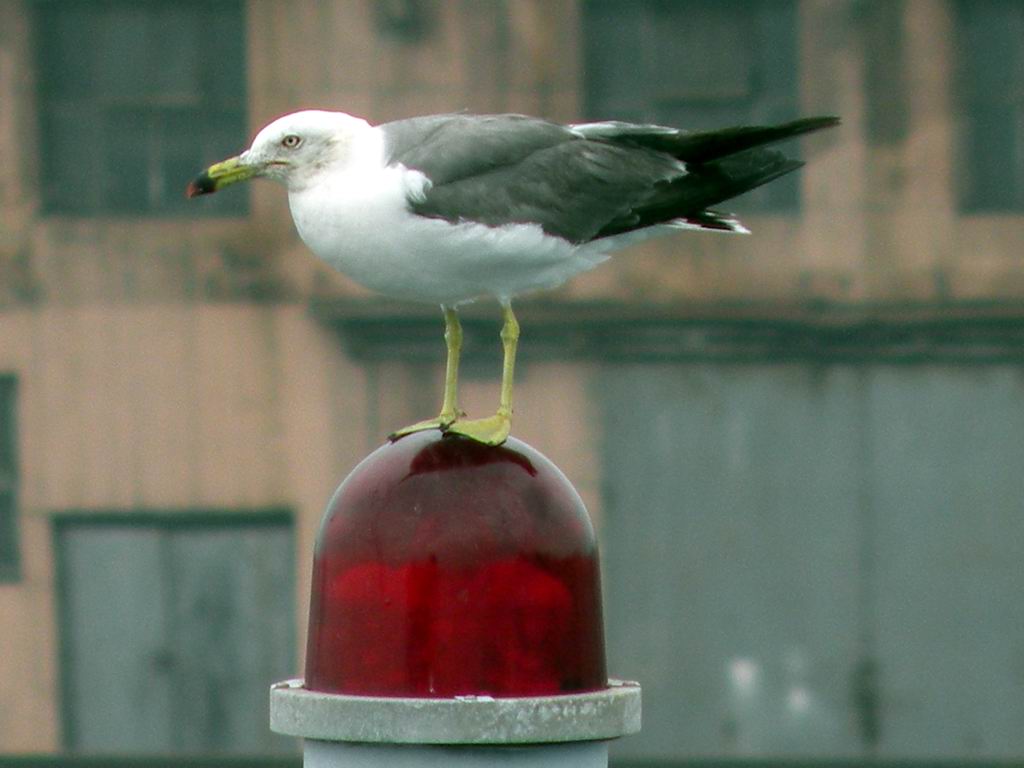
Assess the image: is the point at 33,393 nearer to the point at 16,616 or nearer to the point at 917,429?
the point at 16,616

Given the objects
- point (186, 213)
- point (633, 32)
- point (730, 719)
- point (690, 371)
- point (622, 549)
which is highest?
point (633, 32)

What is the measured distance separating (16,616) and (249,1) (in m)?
6.32

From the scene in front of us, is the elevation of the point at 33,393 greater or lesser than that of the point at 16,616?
greater

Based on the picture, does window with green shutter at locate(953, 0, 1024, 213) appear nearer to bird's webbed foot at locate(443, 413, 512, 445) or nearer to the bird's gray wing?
the bird's gray wing

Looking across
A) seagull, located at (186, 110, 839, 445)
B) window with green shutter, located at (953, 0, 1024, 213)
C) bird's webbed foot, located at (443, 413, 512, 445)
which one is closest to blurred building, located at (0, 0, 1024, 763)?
window with green shutter, located at (953, 0, 1024, 213)

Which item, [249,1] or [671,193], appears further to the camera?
[249,1]

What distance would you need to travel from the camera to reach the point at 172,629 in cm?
2066

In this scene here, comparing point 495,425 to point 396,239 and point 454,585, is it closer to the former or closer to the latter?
point 396,239

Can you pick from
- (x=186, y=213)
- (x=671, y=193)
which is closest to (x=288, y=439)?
(x=186, y=213)

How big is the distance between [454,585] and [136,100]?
17.5 m

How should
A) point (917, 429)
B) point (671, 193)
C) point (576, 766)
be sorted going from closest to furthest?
point (576, 766), point (671, 193), point (917, 429)

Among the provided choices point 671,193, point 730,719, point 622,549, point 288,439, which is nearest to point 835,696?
point 730,719

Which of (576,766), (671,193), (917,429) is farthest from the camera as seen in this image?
(917,429)

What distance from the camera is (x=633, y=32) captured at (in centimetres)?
1962
